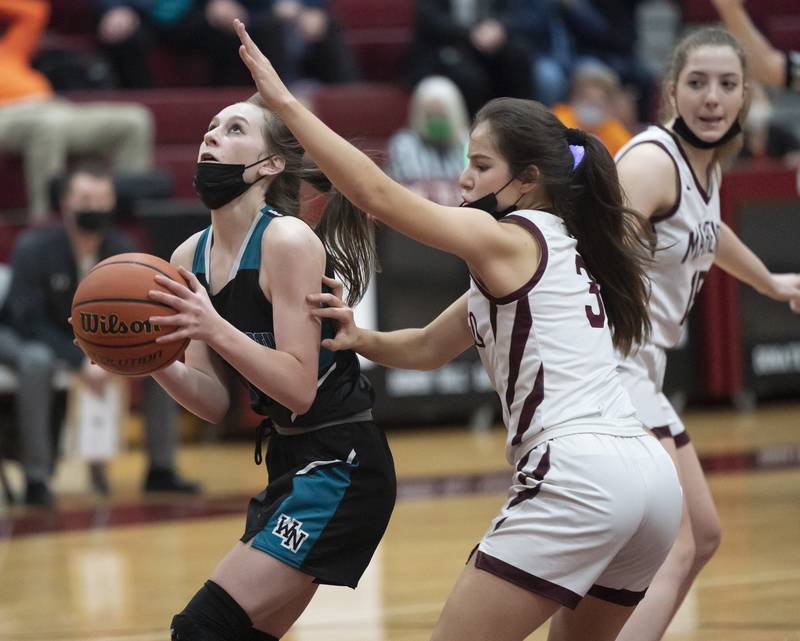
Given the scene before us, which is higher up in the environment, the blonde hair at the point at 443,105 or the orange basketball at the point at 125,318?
the blonde hair at the point at 443,105

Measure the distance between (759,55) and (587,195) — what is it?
8.31 ft

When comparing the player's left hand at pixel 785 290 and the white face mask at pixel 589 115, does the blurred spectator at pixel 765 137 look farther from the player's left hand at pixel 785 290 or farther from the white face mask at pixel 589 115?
the player's left hand at pixel 785 290

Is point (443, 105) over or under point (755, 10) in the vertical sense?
under

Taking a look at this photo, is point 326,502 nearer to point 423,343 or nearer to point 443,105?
point 423,343

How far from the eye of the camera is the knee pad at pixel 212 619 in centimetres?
325

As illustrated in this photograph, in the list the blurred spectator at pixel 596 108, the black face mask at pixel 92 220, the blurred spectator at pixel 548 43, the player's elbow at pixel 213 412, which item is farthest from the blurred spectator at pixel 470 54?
the player's elbow at pixel 213 412

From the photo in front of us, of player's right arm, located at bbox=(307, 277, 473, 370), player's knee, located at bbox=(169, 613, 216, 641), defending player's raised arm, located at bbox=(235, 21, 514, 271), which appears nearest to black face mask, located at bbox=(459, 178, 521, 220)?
defending player's raised arm, located at bbox=(235, 21, 514, 271)

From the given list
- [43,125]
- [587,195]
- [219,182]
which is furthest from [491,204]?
[43,125]

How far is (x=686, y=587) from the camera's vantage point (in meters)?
4.16

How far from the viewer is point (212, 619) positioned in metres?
3.25

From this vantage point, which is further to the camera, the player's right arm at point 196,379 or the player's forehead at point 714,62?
the player's forehead at point 714,62

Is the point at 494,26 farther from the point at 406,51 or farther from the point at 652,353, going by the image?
the point at 652,353

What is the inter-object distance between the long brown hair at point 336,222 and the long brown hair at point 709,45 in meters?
1.19

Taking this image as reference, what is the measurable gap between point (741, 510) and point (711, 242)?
284 centimetres
